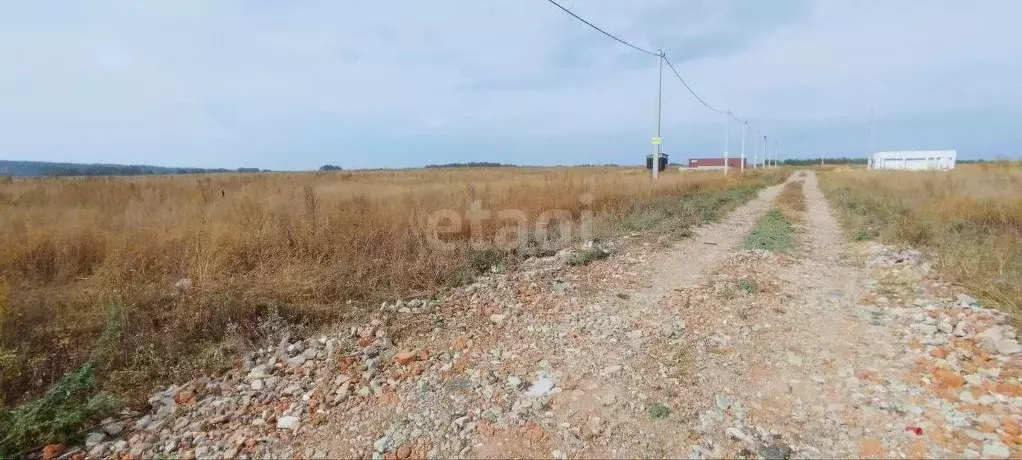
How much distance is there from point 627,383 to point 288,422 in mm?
2043

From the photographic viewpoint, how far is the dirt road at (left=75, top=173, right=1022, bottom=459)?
2.35m

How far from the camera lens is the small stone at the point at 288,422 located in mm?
2613

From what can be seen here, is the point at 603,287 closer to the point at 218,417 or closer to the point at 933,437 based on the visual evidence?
the point at 933,437

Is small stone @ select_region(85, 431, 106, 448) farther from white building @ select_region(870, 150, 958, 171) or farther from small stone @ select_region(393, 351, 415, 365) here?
white building @ select_region(870, 150, 958, 171)

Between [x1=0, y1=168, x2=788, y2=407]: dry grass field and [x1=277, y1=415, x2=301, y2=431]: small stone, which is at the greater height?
[x1=0, y1=168, x2=788, y2=407]: dry grass field

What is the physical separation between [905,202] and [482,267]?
40.7 feet

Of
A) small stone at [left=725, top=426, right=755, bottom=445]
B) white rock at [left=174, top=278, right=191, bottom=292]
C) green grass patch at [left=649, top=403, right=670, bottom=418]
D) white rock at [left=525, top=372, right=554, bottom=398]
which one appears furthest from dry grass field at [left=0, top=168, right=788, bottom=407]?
small stone at [left=725, top=426, right=755, bottom=445]

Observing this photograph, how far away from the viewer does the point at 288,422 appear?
2646 millimetres

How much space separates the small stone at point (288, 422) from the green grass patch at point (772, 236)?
22.0ft

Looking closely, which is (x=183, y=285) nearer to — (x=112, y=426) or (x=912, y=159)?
(x=112, y=426)

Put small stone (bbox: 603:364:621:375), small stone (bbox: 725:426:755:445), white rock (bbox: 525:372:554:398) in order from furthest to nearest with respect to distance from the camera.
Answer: small stone (bbox: 603:364:621:375) < white rock (bbox: 525:372:554:398) < small stone (bbox: 725:426:755:445)

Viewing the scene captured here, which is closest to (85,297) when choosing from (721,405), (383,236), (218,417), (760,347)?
(218,417)

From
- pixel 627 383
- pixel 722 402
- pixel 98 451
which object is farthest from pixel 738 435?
pixel 98 451

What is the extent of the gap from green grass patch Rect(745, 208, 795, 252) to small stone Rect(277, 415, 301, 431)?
6.69 meters
